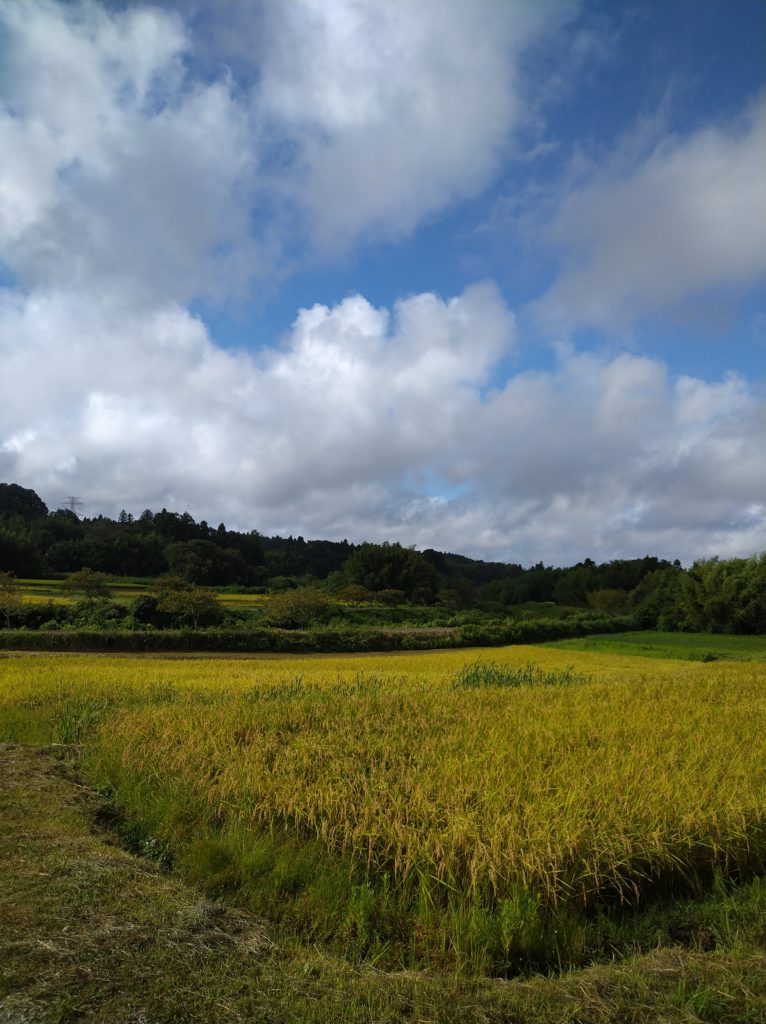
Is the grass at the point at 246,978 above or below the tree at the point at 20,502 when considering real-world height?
below

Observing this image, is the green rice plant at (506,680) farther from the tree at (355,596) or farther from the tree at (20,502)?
the tree at (20,502)

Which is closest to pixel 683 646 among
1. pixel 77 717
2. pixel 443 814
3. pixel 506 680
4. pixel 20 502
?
pixel 506 680

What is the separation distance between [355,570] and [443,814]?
7293 centimetres

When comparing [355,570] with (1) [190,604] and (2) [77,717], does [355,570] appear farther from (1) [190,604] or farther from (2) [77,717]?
(2) [77,717]

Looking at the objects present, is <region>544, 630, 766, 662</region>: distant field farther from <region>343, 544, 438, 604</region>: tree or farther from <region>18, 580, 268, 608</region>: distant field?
<region>343, 544, 438, 604</region>: tree

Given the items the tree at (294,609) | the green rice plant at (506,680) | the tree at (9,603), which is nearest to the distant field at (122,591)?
the tree at (294,609)

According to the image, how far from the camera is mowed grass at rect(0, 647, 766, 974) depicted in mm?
4355

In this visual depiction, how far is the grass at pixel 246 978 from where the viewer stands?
3180mm

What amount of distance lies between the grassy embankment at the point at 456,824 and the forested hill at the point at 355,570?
166ft

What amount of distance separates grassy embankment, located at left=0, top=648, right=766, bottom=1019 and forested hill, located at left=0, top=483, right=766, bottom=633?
50731 mm

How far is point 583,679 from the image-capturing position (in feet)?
61.3

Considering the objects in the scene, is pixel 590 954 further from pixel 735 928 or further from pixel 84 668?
pixel 84 668

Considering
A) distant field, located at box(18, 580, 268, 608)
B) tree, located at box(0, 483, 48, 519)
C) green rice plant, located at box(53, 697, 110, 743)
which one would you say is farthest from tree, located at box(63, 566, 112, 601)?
tree, located at box(0, 483, 48, 519)

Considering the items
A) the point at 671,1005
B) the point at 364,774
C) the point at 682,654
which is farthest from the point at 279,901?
the point at 682,654
